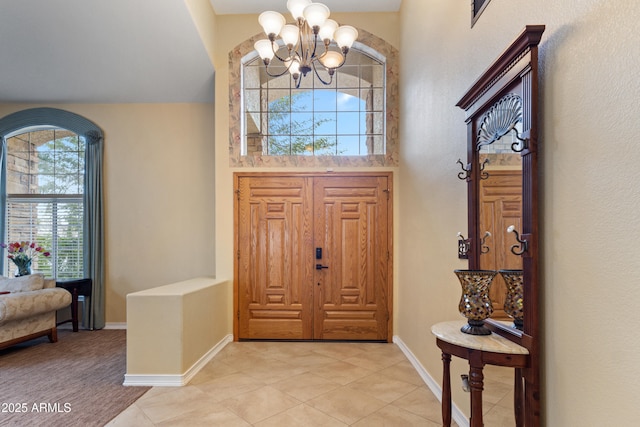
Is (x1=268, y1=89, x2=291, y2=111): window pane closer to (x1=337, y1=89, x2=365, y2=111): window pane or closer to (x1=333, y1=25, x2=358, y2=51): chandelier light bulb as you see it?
(x1=337, y1=89, x2=365, y2=111): window pane


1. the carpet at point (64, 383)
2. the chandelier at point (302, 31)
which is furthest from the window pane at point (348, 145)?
the carpet at point (64, 383)

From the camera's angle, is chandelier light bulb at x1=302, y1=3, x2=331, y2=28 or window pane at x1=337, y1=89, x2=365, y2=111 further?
window pane at x1=337, y1=89, x2=365, y2=111

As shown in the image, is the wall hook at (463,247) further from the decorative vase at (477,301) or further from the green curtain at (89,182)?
the green curtain at (89,182)

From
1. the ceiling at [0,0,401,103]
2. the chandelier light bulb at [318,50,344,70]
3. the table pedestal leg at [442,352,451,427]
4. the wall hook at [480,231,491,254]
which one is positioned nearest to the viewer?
the table pedestal leg at [442,352,451,427]

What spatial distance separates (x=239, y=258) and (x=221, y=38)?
2.85 m

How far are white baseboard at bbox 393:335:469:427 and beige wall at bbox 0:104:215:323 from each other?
9.03ft

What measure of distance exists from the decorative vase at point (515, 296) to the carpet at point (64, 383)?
110 inches

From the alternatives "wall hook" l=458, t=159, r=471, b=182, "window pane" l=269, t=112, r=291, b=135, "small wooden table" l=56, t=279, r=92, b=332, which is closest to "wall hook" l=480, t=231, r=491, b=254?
"wall hook" l=458, t=159, r=471, b=182

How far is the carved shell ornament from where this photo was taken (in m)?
1.72

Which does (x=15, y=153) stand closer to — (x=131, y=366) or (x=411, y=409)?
(x=131, y=366)

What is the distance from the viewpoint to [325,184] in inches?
183

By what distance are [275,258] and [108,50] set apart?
311 centimetres

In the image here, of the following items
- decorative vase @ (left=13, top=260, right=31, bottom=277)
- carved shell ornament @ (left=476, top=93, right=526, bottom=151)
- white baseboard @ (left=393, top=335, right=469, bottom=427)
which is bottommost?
white baseboard @ (left=393, top=335, right=469, bottom=427)

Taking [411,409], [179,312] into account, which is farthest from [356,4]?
[411,409]
